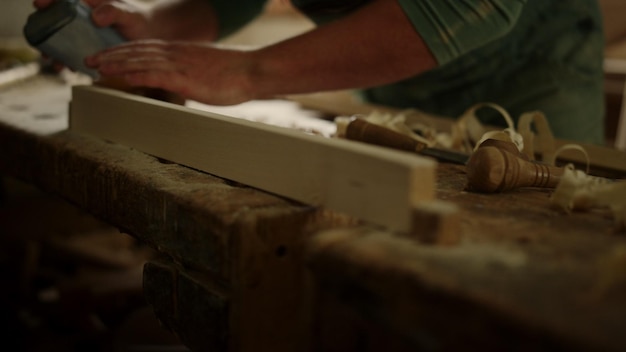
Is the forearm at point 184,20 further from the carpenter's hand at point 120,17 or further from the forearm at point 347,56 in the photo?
the forearm at point 347,56

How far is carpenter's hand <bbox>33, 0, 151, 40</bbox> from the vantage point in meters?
1.16

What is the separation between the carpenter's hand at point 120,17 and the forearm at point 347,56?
360 millimetres

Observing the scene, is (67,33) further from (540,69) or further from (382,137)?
(540,69)

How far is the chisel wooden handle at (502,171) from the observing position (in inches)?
28.8

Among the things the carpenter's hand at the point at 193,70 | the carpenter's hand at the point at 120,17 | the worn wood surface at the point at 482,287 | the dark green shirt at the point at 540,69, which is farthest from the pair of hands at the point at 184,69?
the worn wood surface at the point at 482,287

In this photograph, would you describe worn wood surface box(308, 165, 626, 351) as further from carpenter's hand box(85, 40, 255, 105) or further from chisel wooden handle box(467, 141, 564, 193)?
carpenter's hand box(85, 40, 255, 105)

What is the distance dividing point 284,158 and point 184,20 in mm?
910

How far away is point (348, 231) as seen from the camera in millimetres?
575

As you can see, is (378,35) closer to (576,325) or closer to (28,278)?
(576,325)

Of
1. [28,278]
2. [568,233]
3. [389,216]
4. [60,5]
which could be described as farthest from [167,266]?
[28,278]

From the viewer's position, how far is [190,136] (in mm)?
819

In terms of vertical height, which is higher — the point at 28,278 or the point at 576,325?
the point at 576,325

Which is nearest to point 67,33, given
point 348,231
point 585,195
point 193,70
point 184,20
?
point 193,70

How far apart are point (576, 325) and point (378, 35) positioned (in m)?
0.64
